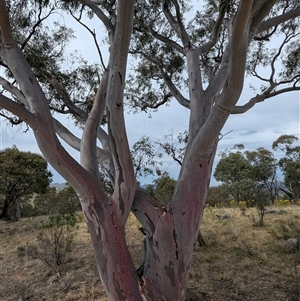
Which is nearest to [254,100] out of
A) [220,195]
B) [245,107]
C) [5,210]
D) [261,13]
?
[245,107]

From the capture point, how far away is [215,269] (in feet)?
16.8

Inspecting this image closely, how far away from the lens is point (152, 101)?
7.57m

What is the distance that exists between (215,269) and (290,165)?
47.9 feet

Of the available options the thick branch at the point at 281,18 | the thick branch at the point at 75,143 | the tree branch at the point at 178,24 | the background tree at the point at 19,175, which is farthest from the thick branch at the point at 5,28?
the background tree at the point at 19,175

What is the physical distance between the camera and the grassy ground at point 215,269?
4.27 m

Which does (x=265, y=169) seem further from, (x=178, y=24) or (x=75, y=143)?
(x=75, y=143)

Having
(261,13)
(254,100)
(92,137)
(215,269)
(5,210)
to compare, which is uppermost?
(261,13)

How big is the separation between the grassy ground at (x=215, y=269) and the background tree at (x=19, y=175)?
14.5ft

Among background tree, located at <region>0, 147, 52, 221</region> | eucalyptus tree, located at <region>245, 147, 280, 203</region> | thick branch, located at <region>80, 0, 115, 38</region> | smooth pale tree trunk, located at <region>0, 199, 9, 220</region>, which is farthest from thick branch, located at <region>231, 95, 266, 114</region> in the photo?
eucalyptus tree, located at <region>245, 147, 280, 203</region>

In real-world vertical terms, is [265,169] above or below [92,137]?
above

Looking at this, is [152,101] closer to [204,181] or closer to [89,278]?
[89,278]

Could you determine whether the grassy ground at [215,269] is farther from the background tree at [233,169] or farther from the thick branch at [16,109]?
the background tree at [233,169]

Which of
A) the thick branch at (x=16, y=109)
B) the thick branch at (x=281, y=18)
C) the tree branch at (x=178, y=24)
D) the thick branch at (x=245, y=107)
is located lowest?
the thick branch at (x=16, y=109)

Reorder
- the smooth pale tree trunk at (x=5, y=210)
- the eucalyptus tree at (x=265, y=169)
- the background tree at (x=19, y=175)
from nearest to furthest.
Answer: the background tree at (x=19, y=175) → the smooth pale tree trunk at (x=5, y=210) → the eucalyptus tree at (x=265, y=169)
